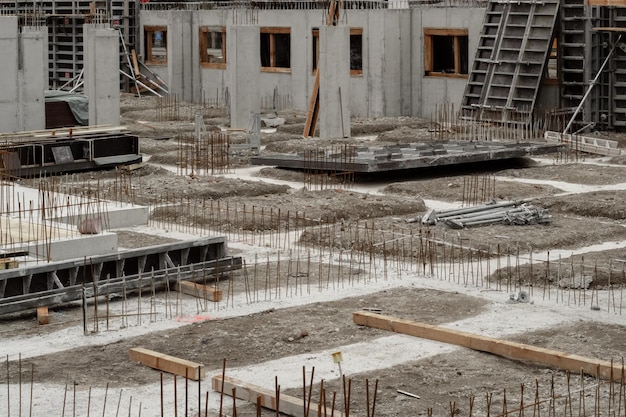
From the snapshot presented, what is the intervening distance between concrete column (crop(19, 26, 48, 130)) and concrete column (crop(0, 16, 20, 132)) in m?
0.19

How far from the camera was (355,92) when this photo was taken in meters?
37.1

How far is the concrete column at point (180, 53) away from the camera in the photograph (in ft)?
141

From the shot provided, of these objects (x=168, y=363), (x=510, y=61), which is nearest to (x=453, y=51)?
(x=510, y=61)

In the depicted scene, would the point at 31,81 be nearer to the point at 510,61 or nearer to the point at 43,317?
the point at 510,61

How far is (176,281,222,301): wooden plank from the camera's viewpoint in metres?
15.0

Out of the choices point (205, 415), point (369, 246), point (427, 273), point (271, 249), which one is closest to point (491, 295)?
point (427, 273)

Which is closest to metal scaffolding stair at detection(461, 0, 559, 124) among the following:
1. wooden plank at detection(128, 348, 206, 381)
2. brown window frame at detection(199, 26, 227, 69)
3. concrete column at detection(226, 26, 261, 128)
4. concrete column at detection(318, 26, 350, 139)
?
concrete column at detection(318, 26, 350, 139)

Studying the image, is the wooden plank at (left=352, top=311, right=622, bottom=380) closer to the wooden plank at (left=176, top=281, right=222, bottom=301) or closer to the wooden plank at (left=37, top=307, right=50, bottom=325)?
the wooden plank at (left=176, top=281, right=222, bottom=301)

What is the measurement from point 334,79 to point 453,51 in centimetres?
632

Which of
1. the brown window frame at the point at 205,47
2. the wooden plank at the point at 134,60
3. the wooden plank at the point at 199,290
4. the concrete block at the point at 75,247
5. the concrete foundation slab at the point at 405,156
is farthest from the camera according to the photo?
the wooden plank at the point at 134,60

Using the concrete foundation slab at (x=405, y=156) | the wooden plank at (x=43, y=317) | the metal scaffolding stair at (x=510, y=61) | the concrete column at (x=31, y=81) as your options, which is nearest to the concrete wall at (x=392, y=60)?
the metal scaffolding stair at (x=510, y=61)

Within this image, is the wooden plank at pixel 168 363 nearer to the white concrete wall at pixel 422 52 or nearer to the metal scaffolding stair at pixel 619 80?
the metal scaffolding stair at pixel 619 80

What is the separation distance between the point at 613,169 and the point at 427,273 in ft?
32.7

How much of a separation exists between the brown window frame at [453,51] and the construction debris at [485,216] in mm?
15658
